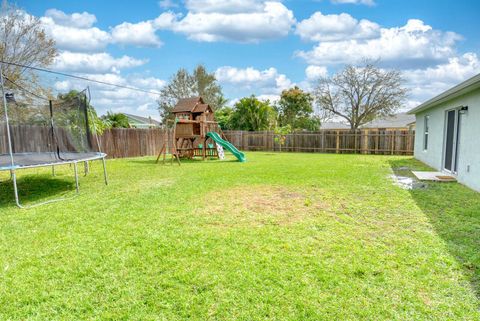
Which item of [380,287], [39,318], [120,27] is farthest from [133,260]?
[120,27]

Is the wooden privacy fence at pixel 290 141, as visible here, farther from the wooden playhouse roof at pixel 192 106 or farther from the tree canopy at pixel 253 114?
the tree canopy at pixel 253 114

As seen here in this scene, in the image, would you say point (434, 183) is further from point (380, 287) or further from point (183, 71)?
point (183, 71)

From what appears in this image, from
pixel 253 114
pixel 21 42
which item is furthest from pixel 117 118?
pixel 21 42

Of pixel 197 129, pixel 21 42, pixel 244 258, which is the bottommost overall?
pixel 244 258

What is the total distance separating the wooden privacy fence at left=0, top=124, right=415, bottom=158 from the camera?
14.4 meters

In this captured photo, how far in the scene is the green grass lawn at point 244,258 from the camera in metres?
2.11

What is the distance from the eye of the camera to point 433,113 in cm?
1023

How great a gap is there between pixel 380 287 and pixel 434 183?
5414mm

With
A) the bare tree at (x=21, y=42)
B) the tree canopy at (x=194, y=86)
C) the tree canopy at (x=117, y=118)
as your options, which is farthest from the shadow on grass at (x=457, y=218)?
the tree canopy at (x=194, y=86)

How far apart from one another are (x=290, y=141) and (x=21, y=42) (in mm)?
14919

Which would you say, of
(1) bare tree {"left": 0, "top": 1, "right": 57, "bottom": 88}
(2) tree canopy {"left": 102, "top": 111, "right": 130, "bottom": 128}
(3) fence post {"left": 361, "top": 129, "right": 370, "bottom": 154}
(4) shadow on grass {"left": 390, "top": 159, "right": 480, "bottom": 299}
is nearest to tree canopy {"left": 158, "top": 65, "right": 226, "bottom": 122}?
(2) tree canopy {"left": 102, "top": 111, "right": 130, "bottom": 128}

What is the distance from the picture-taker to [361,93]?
21672 millimetres

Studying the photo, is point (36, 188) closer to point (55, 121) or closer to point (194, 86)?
point (55, 121)

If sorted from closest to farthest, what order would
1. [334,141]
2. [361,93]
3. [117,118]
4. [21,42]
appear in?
[21,42] → [334,141] → [361,93] → [117,118]
